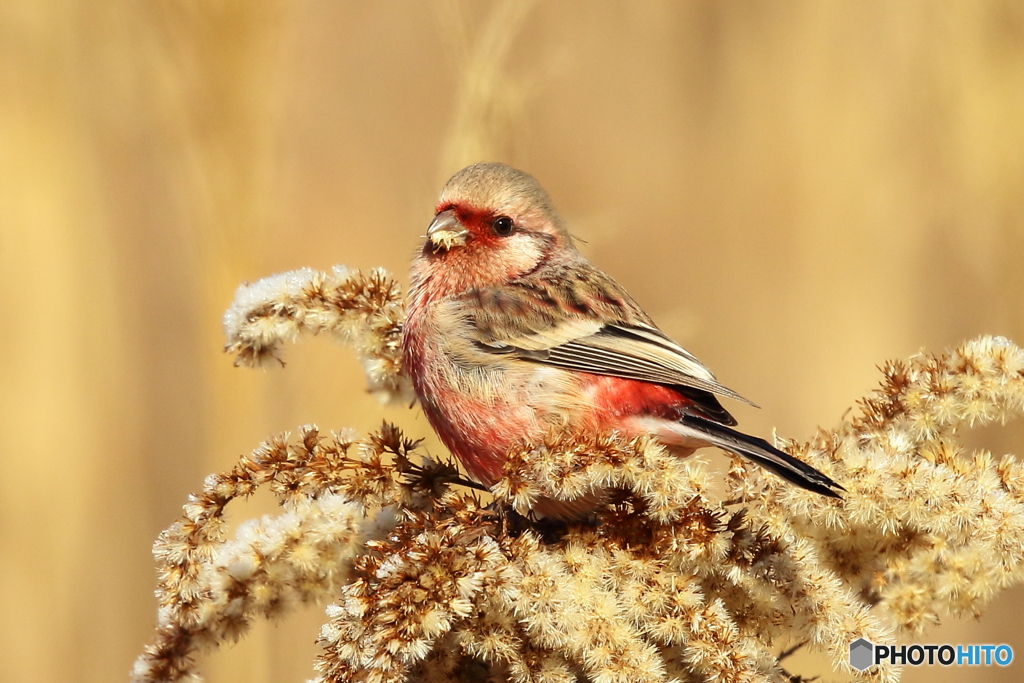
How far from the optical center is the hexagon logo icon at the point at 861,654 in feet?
6.55

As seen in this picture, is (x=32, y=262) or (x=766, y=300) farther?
(x=766, y=300)

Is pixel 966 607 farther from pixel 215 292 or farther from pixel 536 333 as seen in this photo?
pixel 215 292

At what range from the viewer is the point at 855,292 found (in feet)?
17.8

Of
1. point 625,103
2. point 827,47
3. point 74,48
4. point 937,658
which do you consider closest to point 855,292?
point 827,47

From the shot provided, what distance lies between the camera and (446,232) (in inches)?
138

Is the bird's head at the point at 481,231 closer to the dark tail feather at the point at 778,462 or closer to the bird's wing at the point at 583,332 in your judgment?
the bird's wing at the point at 583,332

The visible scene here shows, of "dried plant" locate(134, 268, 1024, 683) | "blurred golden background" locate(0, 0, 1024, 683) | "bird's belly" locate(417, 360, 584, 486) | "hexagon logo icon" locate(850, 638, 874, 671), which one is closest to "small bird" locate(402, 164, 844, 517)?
"bird's belly" locate(417, 360, 584, 486)

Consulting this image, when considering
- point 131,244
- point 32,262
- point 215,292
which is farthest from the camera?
point 131,244

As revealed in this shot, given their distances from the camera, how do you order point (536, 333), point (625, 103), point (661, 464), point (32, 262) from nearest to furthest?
point (661, 464) → point (536, 333) → point (32, 262) → point (625, 103)

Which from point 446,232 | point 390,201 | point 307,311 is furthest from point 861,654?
point 390,201

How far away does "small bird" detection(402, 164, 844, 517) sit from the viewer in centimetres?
304

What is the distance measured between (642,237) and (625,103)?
82 cm

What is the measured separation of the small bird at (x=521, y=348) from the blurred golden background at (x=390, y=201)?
0.71 feet

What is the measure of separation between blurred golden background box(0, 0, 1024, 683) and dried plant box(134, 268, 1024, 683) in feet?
2.55
